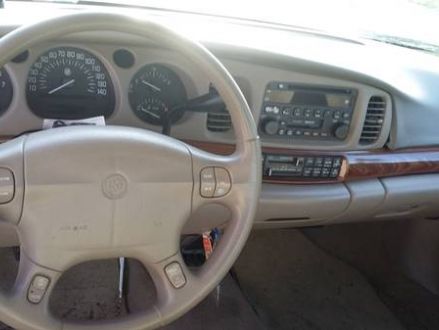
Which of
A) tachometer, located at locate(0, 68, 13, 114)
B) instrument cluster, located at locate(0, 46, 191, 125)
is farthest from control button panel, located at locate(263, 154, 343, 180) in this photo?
tachometer, located at locate(0, 68, 13, 114)

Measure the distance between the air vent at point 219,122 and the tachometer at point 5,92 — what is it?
44cm

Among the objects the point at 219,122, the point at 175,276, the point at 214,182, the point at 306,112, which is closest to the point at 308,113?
the point at 306,112

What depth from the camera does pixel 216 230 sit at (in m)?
1.47

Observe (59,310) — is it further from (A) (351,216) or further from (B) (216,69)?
(B) (216,69)

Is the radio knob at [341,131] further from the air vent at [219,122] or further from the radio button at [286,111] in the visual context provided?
the air vent at [219,122]

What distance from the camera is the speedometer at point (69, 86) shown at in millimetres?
1318

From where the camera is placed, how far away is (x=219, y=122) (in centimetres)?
149

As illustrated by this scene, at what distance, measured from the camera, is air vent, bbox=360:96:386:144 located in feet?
5.24

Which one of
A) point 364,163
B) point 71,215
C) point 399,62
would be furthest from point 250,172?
point 399,62

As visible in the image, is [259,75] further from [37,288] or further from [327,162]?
[37,288]

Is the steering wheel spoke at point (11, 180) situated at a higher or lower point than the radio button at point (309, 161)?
higher

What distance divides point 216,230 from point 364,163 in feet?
1.39

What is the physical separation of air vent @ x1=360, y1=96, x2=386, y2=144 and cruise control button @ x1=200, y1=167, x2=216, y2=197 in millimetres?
624

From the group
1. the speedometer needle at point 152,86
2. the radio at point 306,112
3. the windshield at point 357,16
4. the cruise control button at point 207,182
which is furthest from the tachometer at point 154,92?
the windshield at point 357,16
